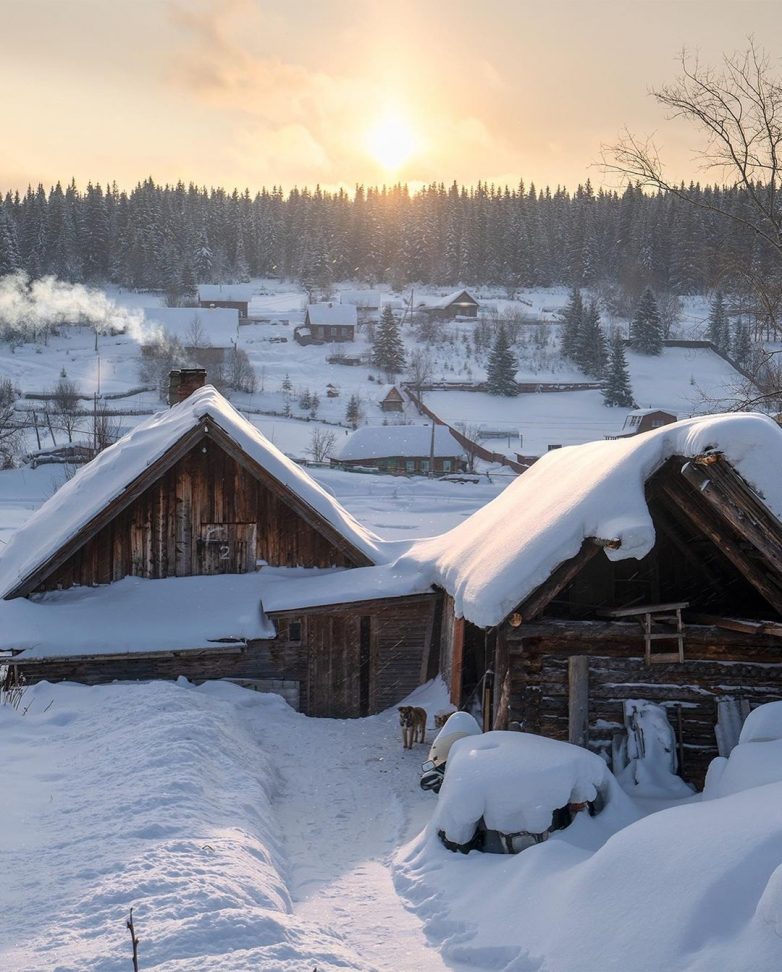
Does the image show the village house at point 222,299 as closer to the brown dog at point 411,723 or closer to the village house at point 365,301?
the village house at point 365,301

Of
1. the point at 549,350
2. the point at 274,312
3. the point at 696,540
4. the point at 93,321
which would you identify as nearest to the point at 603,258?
the point at 549,350

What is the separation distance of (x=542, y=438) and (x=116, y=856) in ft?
211

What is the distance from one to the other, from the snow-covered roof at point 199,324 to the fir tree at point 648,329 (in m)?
45.9

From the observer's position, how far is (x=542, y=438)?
69938 millimetres

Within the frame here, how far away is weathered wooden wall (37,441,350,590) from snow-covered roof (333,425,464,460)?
144ft

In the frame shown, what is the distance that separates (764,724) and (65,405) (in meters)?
66.6

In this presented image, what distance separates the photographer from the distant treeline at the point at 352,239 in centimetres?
12825

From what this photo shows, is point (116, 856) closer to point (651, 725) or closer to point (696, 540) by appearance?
point (651, 725)

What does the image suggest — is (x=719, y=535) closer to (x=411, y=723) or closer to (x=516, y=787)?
(x=516, y=787)

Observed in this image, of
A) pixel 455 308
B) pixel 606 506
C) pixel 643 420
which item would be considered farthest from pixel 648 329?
pixel 606 506

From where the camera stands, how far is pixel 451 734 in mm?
11133

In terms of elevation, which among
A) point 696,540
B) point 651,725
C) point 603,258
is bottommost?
point 651,725

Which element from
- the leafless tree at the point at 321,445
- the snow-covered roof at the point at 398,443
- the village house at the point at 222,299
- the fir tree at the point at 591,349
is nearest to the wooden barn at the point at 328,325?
the village house at the point at 222,299

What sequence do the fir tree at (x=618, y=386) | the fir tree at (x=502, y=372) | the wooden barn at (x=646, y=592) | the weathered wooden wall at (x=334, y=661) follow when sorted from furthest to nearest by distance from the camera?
1. the fir tree at (x=502, y=372)
2. the fir tree at (x=618, y=386)
3. the weathered wooden wall at (x=334, y=661)
4. the wooden barn at (x=646, y=592)
